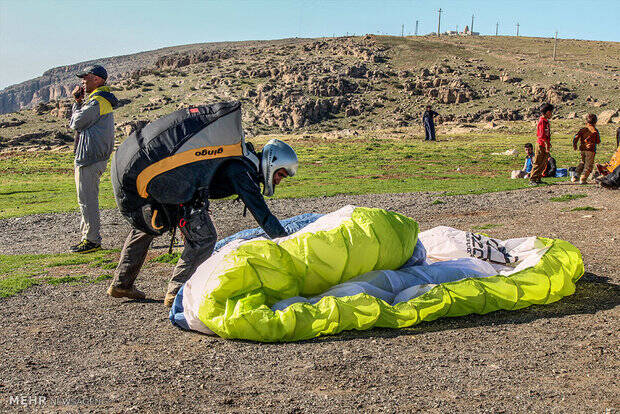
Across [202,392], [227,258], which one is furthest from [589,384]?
[227,258]

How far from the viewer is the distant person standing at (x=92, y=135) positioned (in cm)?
854

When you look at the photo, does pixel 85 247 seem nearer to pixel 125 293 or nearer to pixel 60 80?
pixel 125 293

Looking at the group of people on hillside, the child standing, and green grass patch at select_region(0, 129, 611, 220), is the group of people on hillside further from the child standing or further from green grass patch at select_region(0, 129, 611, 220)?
→ green grass patch at select_region(0, 129, 611, 220)

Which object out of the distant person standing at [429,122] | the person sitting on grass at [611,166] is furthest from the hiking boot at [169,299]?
the distant person standing at [429,122]

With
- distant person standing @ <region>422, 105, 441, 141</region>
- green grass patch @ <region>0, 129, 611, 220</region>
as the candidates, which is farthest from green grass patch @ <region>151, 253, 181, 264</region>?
distant person standing @ <region>422, 105, 441, 141</region>

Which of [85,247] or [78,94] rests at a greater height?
[78,94]

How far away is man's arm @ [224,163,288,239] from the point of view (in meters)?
5.04

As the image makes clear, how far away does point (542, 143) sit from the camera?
15.0 m

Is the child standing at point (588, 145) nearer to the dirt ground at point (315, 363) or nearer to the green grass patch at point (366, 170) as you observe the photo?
the green grass patch at point (366, 170)

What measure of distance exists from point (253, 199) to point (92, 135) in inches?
180

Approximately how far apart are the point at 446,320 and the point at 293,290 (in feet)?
4.15

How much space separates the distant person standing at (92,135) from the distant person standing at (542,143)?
10343 millimetres

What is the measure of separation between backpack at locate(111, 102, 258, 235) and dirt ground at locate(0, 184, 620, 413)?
1072mm

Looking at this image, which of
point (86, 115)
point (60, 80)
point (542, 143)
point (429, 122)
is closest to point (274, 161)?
point (86, 115)
